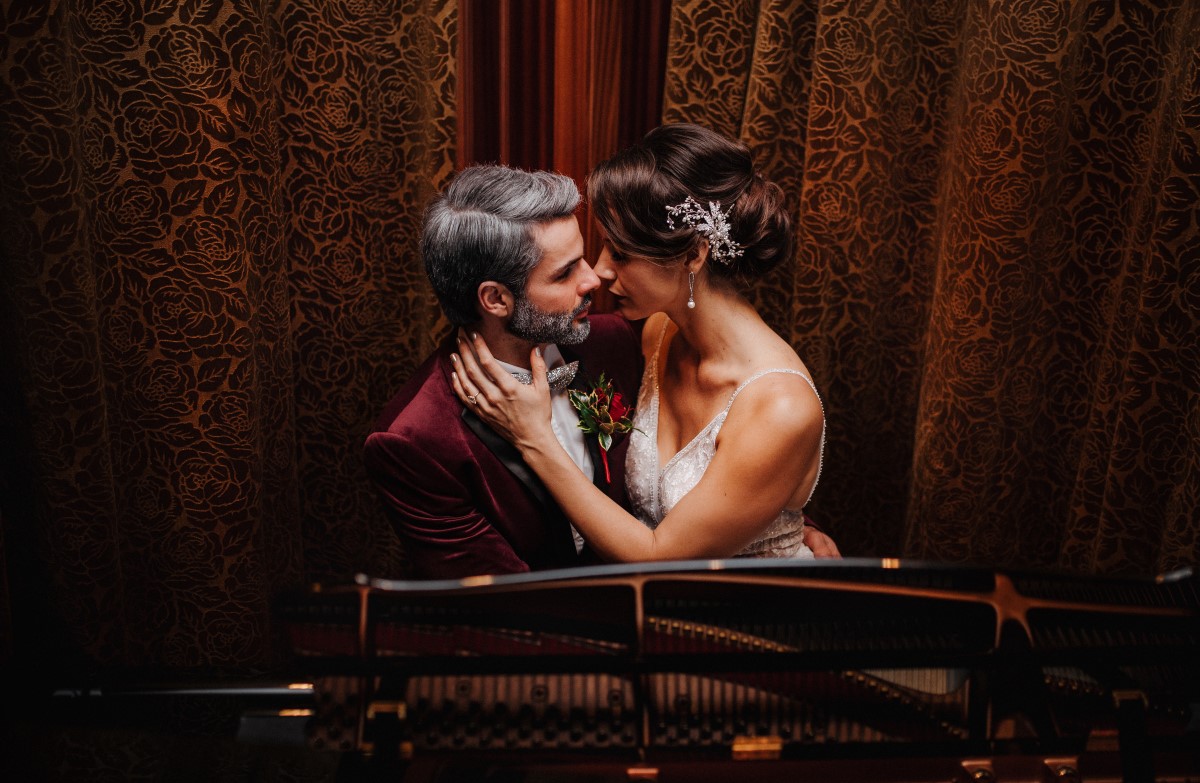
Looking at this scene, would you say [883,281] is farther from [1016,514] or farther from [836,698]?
[836,698]

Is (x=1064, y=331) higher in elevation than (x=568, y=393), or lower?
higher

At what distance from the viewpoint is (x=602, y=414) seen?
2188 mm

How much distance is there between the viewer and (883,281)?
2.62 meters

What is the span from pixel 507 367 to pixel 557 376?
0.12m

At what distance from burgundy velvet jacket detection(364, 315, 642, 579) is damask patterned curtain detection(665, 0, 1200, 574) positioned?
993 mm

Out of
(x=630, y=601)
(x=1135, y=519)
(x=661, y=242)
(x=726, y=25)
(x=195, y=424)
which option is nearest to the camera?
(x=630, y=601)

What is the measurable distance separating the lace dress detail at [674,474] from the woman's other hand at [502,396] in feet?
1.12

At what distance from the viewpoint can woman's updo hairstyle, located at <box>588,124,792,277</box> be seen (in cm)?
201

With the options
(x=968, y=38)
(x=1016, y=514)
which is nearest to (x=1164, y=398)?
(x=1016, y=514)

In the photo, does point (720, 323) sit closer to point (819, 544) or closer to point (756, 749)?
point (819, 544)

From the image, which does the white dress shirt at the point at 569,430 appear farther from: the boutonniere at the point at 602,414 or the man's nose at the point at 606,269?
the man's nose at the point at 606,269

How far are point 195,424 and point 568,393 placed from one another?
0.91 meters

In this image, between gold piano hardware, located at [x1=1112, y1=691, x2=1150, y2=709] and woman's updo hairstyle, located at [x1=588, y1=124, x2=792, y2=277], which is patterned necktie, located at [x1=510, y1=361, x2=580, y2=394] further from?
gold piano hardware, located at [x1=1112, y1=691, x2=1150, y2=709]

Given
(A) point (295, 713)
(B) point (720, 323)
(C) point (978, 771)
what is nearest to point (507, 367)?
(B) point (720, 323)
